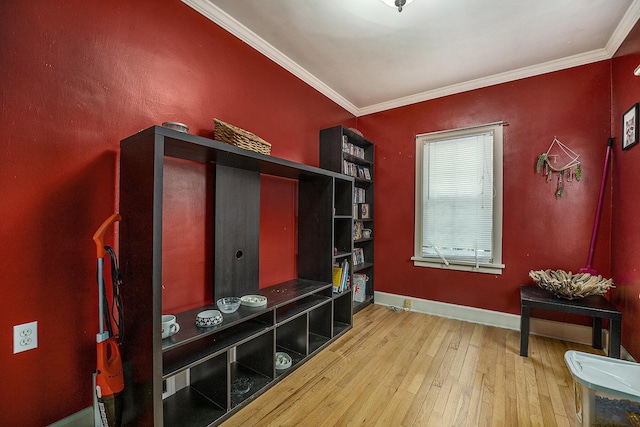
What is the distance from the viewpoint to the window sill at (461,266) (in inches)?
118

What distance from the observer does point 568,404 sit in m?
1.71

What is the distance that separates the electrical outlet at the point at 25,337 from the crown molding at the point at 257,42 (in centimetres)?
213

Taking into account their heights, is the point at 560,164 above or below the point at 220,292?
above

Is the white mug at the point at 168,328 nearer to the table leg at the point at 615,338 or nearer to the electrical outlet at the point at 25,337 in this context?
the electrical outlet at the point at 25,337

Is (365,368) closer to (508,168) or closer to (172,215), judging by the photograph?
(172,215)

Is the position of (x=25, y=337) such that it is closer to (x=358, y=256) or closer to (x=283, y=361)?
(x=283, y=361)

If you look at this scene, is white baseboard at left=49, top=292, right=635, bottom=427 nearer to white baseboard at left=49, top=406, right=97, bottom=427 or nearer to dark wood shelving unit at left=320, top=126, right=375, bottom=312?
dark wood shelving unit at left=320, top=126, right=375, bottom=312

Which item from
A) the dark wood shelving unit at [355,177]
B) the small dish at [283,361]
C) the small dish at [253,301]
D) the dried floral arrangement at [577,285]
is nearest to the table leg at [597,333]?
the dried floral arrangement at [577,285]

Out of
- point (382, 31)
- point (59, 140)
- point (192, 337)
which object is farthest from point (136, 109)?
point (382, 31)

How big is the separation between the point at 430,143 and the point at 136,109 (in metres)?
3.06

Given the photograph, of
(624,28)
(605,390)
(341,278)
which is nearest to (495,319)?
(341,278)

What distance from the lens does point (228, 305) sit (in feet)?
5.84

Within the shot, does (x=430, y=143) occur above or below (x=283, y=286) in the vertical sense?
above

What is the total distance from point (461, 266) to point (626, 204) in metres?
1.46
